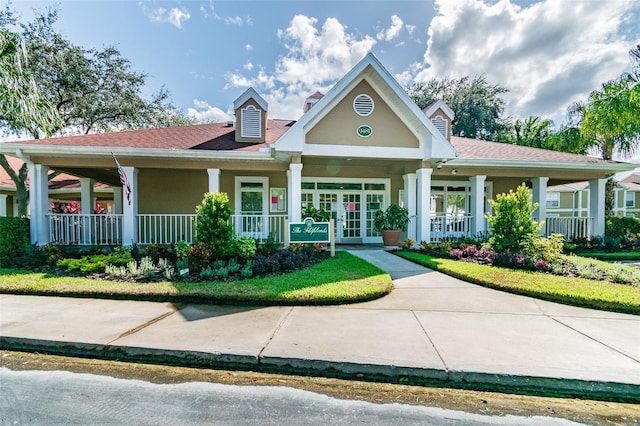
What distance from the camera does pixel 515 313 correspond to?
486 cm

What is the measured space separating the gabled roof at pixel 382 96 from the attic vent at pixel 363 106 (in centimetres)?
48

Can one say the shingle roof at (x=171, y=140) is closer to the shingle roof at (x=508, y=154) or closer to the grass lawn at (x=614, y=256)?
the shingle roof at (x=508, y=154)

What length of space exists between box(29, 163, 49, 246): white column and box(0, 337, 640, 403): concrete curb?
767 centimetres

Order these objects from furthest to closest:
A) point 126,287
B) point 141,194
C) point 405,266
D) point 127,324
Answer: point 141,194 → point 405,266 → point 126,287 → point 127,324

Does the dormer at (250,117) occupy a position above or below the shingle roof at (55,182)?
above

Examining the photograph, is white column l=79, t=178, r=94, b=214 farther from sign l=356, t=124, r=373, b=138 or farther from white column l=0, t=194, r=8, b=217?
sign l=356, t=124, r=373, b=138

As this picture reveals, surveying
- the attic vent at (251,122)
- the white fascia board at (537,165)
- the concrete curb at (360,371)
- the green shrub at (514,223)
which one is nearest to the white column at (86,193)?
the attic vent at (251,122)

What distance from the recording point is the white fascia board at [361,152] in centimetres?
964

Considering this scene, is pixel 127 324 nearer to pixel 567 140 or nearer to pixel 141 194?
pixel 141 194

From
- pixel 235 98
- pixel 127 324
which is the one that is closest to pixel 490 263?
pixel 127 324

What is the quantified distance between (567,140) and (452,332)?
18.8 metres

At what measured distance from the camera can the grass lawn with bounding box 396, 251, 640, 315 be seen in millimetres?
→ 5215

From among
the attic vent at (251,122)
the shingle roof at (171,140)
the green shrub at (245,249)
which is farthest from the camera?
the attic vent at (251,122)

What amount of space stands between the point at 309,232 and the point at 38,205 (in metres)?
8.75
